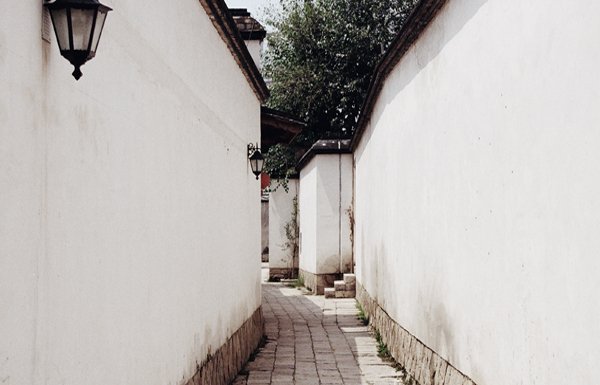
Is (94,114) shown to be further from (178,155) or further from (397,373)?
(397,373)

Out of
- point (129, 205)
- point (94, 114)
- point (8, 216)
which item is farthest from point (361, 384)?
point (8, 216)

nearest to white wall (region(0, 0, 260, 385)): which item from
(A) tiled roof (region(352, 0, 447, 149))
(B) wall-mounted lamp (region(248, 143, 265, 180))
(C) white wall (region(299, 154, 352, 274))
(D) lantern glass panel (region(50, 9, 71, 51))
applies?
(D) lantern glass panel (region(50, 9, 71, 51))

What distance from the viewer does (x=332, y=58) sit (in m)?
28.8

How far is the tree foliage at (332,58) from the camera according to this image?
1110 inches

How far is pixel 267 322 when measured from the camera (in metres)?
14.7

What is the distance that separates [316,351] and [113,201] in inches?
287

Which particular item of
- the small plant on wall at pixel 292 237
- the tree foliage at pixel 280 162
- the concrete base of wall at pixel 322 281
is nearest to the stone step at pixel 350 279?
the concrete base of wall at pixel 322 281

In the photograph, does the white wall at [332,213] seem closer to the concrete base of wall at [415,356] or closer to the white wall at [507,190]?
the concrete base of wall at [415,356]

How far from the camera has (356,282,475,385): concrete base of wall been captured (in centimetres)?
692

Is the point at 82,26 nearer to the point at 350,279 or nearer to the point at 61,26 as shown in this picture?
the point at 61,26

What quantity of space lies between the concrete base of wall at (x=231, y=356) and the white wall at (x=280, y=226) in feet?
42.9

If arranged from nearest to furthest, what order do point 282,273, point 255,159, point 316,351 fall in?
point 316,351, point 255,159, point 282,273

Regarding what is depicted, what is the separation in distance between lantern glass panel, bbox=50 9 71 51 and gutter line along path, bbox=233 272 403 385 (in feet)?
20.6

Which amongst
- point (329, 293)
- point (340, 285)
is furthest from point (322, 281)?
point (340, 285)
